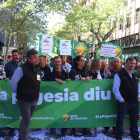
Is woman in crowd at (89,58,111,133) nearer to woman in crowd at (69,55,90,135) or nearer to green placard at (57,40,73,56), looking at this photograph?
woman in crowd at (69,55,90,135)

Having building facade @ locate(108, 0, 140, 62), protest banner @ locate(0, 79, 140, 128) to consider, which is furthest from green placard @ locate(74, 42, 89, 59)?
building facade @ locate(108, 0, 140, 62)

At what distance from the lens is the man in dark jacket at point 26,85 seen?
4051 mm

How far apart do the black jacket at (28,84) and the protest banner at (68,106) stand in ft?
3.48

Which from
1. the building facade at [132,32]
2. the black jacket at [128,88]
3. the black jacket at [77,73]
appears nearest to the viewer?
the black jacket at [128,88]

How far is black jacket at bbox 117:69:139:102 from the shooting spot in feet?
15.4

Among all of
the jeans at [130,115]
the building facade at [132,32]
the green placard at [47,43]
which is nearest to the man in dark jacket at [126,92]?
the jeans at [130,115]

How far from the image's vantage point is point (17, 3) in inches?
618

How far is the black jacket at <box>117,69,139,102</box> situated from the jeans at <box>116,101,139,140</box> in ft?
0.49

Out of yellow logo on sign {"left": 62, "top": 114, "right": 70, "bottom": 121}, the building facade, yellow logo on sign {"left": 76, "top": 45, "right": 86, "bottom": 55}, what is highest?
the building facade

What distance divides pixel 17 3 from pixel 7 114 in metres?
12.2

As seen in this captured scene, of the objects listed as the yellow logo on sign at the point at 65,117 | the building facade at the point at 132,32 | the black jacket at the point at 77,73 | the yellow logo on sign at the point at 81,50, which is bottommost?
the yellow logo on sign at the point at 65,117

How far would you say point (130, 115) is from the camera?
503 centimetres

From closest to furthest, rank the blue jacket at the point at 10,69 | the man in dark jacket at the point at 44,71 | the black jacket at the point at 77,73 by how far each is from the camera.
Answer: the black jacket at the point at 77,73, the man in dark jacket at the point at 44,71, the blue jacket at the point at 10,69

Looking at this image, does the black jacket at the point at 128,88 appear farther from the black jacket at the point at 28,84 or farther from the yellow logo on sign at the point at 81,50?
the yellow logo on sign at the point at 81,50
